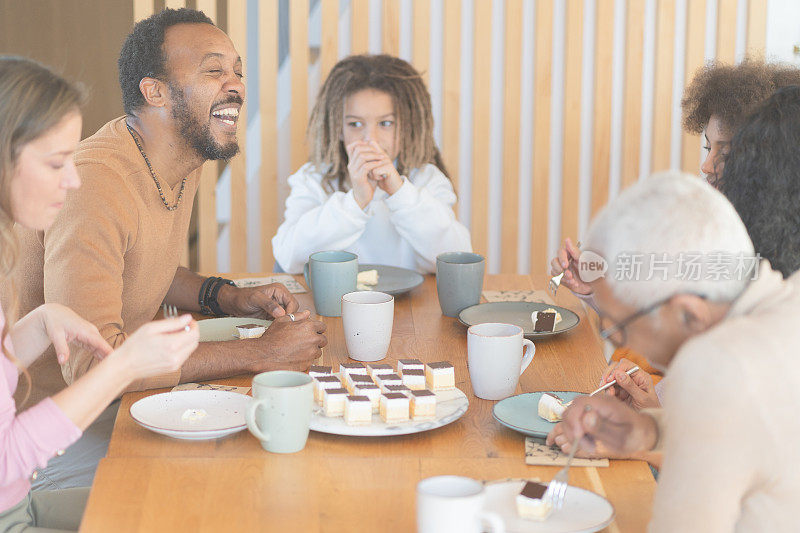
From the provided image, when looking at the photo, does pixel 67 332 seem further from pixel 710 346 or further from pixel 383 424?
pixel 710 346

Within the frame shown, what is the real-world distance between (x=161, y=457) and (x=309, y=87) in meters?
2.38

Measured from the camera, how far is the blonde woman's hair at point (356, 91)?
2707mm

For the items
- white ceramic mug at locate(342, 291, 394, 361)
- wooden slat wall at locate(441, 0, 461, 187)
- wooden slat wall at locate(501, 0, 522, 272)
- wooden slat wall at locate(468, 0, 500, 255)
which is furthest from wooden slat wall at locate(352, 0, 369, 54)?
white ceramic mug at locate(342, 291, 394, 361)

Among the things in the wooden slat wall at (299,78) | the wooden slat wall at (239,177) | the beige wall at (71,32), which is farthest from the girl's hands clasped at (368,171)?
the beige wall at (71,32)

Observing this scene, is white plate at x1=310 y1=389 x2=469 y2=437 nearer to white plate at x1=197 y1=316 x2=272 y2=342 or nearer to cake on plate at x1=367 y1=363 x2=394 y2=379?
cake on plate at x1=367 y1=363 x2=394 y2=379

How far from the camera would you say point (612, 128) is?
346cm

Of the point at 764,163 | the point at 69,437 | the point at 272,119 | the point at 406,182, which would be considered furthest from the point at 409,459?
the point at 272,119

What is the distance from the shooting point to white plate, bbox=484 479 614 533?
0.99 metres

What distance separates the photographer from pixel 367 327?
5.19 ft

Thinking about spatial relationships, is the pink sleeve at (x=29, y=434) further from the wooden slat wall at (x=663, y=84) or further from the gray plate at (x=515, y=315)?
the wooden slat wall at (x=663, y=84)

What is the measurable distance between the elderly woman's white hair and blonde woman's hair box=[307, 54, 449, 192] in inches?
72.8

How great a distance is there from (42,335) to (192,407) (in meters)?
0.26

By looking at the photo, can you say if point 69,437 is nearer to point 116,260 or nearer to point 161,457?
point 161,457

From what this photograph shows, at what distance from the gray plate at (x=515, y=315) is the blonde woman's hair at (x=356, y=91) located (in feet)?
3.00
